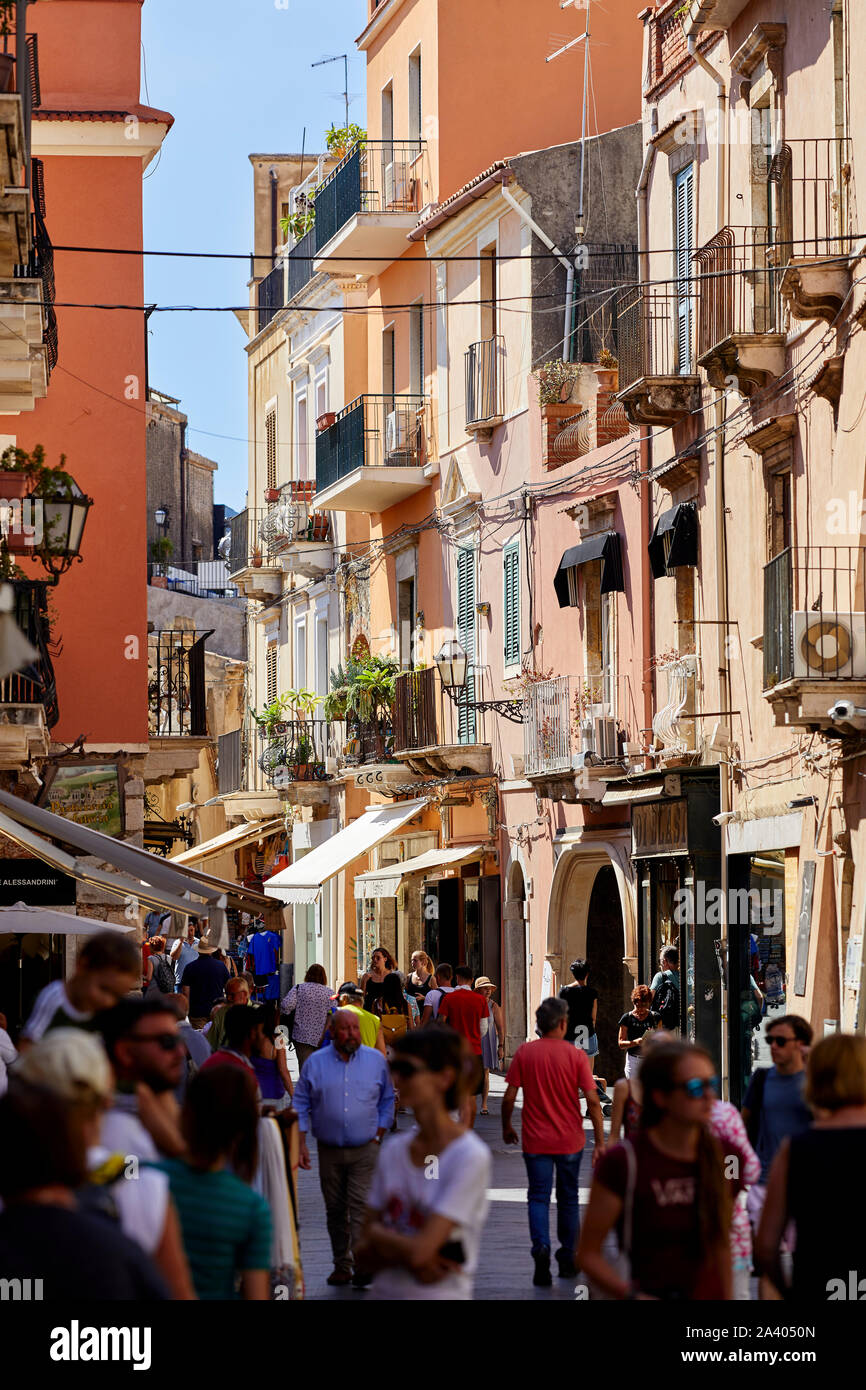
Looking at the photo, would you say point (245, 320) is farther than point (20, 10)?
Yes

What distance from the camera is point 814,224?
65.5ft

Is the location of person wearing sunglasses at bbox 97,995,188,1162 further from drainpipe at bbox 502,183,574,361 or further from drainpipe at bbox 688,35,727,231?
drainpipe at bbox 502,183,574,361

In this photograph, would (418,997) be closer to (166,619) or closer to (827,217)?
(827,217)

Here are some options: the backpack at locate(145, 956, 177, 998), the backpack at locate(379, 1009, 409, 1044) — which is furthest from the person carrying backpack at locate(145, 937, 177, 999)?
the backpack at locate(379, 1009, 409, 1044)

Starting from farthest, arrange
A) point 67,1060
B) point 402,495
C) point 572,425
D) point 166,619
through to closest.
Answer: point 166,619 → point 402,495 → point 572,425 → point 67,1060

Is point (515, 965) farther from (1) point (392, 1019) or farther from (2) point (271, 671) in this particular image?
(2) point (271, 671)

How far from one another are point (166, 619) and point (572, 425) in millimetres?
25166

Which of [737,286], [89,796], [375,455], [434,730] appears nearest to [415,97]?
[375,455]

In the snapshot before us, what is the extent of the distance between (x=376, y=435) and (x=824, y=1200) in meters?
29.8

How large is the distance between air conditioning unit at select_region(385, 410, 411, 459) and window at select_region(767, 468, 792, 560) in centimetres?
1433

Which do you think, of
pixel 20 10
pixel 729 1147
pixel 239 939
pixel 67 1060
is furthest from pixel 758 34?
pixel 239 939

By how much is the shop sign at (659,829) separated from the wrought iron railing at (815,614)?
403 cm

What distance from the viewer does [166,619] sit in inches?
2092

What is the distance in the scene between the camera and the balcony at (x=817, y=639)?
18.0 m
